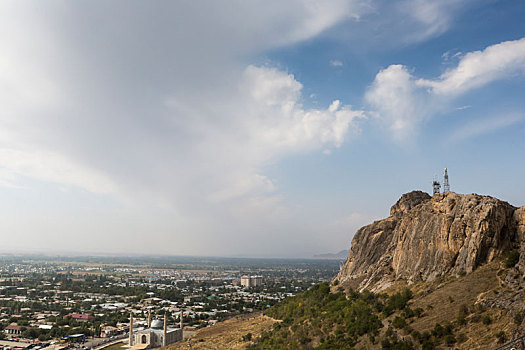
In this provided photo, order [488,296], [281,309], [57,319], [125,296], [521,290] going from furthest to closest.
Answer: [125,296]
[57,319]
[281,309]
[488,296]
[521,290]

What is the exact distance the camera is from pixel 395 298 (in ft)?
104

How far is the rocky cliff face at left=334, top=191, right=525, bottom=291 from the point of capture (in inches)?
1182

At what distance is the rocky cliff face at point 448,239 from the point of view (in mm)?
30016

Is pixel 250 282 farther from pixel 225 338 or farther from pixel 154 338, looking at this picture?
pixel 225 338

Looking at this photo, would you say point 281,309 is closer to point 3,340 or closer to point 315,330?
point 315,330

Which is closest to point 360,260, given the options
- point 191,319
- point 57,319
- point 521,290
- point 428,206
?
point 428,206

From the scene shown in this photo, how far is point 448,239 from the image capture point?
32875mm

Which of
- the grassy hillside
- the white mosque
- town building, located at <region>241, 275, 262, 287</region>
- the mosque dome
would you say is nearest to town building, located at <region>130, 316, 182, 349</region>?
the white mosque

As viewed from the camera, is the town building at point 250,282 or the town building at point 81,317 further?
the town building at point 250,282

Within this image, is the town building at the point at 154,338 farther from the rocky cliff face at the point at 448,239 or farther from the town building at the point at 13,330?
the rocky cliff face at the point at 448,239

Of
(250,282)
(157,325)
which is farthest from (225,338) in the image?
(250,282)

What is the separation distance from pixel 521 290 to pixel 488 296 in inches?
92.9

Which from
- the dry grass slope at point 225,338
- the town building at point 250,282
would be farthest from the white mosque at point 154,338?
the town building at point 250,282

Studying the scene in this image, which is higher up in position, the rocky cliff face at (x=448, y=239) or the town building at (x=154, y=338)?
the rocky cliff face at (x=448, y=239)
